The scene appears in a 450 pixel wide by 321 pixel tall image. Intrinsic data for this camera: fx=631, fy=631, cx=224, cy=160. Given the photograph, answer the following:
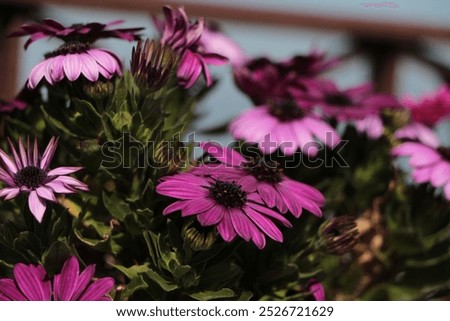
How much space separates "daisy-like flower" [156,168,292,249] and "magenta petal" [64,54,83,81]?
8 cm

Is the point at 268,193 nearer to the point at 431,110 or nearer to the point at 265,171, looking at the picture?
the point at 265,171

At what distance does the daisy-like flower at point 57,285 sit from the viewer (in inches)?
14.4

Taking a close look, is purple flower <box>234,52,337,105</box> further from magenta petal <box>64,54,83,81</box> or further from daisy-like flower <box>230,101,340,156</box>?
magenta petal <box>64,54,83,81</box>

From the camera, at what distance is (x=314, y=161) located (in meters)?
0.53

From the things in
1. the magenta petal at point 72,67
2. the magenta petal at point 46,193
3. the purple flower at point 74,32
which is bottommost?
the magenta petal at point 46,193

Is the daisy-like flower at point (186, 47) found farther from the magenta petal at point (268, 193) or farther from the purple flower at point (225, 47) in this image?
the purple flower at point (225, 47)

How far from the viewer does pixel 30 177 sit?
1.21 ft

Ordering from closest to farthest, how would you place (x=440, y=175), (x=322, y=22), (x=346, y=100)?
(x=440, y=175)
(x=346, y=100)
(x=322, y=22)

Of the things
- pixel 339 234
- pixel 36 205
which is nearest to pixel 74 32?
pixel 36 205

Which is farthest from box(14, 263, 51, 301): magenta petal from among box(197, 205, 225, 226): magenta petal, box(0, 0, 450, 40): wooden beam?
box(0, 0, 450, 40): wooden beam

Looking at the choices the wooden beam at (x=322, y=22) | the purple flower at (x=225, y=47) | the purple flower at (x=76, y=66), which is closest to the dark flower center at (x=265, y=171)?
the purple flower at (x=76, y=66)

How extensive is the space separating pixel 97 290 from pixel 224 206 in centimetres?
9
